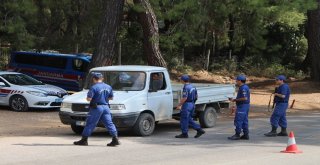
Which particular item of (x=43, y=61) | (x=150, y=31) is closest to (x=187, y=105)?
(x=150, y=31)

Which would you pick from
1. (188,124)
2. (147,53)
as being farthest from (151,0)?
(188,124)

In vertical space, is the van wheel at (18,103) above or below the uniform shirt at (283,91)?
below

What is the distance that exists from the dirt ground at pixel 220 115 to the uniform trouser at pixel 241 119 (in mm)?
4513

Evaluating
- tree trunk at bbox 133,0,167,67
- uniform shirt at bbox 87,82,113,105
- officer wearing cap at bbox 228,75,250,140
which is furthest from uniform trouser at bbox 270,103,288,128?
tree trunk at bbox 133,0,167,67

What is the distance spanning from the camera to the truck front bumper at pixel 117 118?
13.7 m

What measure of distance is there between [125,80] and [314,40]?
62.6ft

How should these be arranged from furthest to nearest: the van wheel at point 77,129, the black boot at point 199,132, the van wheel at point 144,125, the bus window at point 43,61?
the bus window at point 43,61
the van wheel at point 77,129
the black boot at point 199,132
the van wheel at point 144,125

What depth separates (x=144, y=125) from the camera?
47.1 ft

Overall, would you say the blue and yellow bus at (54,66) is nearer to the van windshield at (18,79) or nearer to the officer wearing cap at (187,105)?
the van windshield at (18,79)

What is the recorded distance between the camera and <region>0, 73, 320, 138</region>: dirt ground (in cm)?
1596

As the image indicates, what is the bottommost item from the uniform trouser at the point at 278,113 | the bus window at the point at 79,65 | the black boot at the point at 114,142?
the black boot at the point at 114,142

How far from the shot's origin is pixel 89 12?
94.7 feet

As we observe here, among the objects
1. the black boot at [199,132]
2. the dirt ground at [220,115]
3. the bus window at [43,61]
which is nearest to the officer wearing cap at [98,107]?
the black boot at [199,132]

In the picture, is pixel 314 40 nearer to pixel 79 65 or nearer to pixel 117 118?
pixel 79 65
